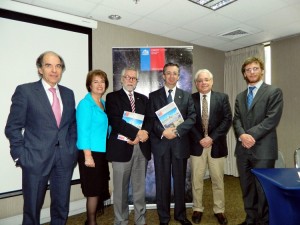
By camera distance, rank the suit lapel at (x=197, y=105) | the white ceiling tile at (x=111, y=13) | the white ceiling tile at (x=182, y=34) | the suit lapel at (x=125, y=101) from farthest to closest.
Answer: the white ceiling tile at (x=182, y=34) → the white ceiling tile at (x=111, y=13) → the suit lapel at (x=197, y=105) → the suit lapel at (x=125, y=101)

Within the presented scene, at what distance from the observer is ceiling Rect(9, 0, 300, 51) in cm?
316

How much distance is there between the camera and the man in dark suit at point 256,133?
2.36 m

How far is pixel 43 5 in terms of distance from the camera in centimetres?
314

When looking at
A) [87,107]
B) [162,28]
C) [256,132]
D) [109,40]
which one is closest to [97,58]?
[109,40]

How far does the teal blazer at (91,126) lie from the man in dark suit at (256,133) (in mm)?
1460

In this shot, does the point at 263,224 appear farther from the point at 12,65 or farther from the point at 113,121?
the point at 12,65

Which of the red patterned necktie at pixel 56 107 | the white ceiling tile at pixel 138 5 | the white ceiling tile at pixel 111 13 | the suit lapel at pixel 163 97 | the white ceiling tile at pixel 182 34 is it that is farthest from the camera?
the white ceiling tile at pixel 182 34

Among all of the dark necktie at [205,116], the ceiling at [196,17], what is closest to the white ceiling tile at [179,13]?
the ceiling at [196,17]

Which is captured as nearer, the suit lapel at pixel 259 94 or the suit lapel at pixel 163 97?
the suit lapel at pixel 259 94

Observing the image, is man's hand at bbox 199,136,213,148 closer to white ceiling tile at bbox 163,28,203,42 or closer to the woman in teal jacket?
the woman in teal jacket

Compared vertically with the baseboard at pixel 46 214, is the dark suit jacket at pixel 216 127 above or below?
above

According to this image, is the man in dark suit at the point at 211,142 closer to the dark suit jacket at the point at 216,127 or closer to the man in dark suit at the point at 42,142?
the dark suit jacket at the point at 216,127

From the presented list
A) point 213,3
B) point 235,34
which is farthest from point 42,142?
point 235,34

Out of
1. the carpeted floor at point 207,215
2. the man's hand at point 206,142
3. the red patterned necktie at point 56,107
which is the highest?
the red patterned necktie at point 56,107
